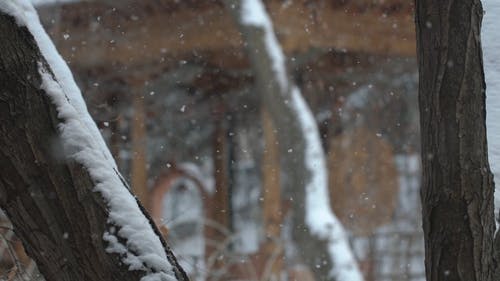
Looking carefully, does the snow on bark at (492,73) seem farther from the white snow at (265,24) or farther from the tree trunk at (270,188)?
the tree trunk at (270,188)

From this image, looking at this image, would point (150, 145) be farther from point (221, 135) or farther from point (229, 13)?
point (229, 13)

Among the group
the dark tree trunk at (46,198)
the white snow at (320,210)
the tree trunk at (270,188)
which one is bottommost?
the dark tree trunk at (46,198)

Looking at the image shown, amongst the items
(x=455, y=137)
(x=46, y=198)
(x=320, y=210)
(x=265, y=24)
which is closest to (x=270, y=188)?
(x=320, y=210)

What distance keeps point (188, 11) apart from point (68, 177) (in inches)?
247

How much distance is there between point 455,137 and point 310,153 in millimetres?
5586

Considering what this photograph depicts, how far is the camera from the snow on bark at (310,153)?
709 centimetres

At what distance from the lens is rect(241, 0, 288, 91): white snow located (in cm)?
735

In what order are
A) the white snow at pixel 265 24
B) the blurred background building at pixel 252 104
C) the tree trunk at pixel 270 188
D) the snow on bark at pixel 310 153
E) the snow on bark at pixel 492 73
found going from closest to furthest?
the snow on bark at pixel 492 73 < the snow on bark at pixel 310 153 < the white snow at pixel 265 24 < the blurred background building at pixel 252 104 < the tree trunk at pixel 270 188

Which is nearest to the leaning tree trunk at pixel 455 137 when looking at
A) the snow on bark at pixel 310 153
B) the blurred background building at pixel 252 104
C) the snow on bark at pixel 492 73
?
the snow on bark at pixel 492 73

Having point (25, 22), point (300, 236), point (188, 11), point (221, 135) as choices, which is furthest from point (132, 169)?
point (25, 22)

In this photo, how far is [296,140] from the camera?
7637 millimetres

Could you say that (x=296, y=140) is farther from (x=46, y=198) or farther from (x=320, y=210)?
(x=46, y=198)

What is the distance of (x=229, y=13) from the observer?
769 cm

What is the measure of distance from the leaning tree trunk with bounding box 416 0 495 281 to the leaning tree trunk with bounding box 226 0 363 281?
16.7 feet
